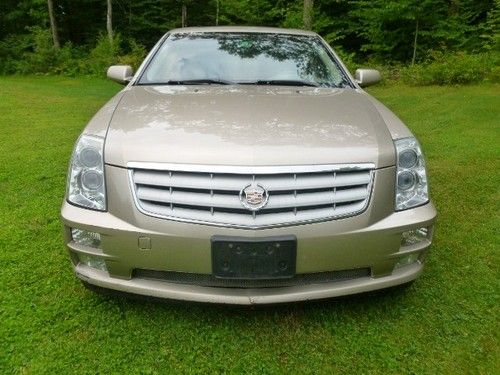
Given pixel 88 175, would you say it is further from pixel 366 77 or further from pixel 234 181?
pixel 366 77

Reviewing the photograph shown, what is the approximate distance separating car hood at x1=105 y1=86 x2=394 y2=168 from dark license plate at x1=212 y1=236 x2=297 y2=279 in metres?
0.32

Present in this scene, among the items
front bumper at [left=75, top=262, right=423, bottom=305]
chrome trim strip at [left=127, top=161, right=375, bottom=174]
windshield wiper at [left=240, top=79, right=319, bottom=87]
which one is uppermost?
windshield wiper at [left=240, top=79, right=319, bottom=87]

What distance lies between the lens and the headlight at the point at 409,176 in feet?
7.18

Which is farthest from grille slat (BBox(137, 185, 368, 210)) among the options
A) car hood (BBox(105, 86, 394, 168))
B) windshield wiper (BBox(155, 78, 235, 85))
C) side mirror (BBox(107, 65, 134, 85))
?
side mirror (BBox(107, 65, 134, 85))

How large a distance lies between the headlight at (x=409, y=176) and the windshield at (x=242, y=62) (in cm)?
111

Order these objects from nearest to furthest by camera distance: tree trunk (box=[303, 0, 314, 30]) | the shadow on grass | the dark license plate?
the dark license plate, the shadow on grass, tree trunk (box=[303, 0, 314, 30])

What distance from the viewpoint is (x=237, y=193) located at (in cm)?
197

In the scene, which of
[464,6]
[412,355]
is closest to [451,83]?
[464,6]

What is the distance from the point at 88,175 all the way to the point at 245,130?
73 cm

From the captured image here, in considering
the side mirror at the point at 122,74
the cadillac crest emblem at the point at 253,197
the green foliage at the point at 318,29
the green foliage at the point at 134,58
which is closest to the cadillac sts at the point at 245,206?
the cadillac crest emblem at the point at 253,197

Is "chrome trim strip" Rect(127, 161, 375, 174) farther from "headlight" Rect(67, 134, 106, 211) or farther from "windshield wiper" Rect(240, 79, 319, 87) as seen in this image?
"windshield wiper" Rect(240, 79, 319, 87)

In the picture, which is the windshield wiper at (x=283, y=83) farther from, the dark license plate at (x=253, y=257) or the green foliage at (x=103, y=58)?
the green foliage at (x=103, y=58)

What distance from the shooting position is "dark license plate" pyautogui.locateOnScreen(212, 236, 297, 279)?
1.94 meters

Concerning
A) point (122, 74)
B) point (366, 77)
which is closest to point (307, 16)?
point (366, 77)
